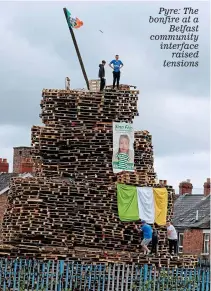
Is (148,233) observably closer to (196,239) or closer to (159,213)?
(159,213)

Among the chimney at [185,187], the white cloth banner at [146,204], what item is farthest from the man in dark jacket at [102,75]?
the chimney at [185,187]

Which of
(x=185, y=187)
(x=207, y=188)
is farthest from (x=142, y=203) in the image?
(x=185, y=187)

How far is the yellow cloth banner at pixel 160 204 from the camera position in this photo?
34656mm

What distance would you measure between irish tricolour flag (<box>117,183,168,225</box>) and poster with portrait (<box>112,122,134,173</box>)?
662 mm

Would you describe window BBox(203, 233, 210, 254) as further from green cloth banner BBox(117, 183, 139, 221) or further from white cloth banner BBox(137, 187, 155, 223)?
green cloth banner BBox(117, 183, 139, 221)

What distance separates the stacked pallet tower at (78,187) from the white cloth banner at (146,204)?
32 centimetres

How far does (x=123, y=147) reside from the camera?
34.2 metres

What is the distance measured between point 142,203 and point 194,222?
23494 mm

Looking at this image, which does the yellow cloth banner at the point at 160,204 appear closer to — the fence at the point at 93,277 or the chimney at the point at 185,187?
the fence at the point at 93,277

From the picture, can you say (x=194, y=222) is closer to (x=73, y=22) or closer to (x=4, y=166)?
(x=4, y=166)

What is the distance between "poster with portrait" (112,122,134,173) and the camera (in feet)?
112

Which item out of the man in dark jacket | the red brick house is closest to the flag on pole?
the man in dark jacket

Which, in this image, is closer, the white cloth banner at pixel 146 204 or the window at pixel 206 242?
the white cloth banner at pixel 146 204

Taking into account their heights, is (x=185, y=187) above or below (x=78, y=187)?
above
